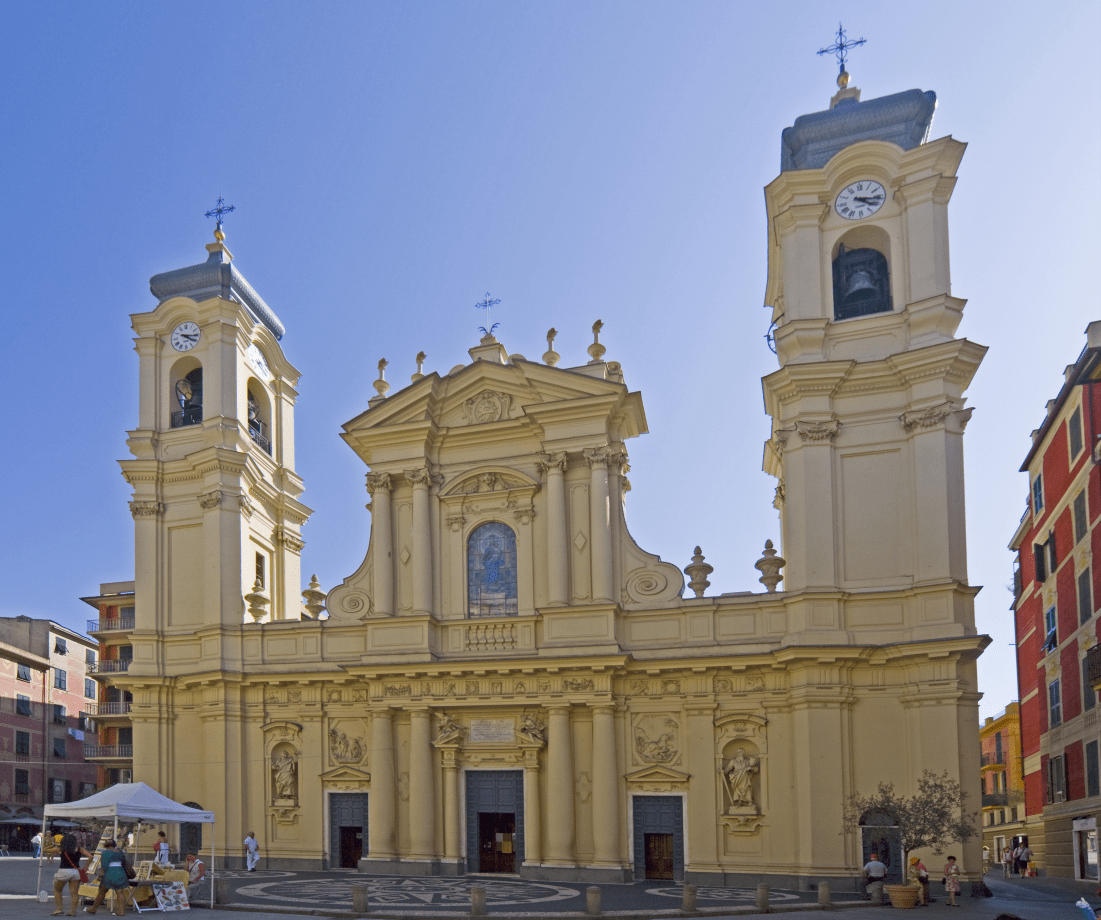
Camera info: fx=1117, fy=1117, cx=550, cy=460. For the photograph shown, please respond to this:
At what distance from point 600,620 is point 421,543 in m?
5.26

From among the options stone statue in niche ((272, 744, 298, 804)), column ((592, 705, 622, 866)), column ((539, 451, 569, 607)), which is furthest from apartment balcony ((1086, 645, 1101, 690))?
stone statue in niche ((272, 744, 298, 804))

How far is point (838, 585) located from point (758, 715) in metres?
3.54

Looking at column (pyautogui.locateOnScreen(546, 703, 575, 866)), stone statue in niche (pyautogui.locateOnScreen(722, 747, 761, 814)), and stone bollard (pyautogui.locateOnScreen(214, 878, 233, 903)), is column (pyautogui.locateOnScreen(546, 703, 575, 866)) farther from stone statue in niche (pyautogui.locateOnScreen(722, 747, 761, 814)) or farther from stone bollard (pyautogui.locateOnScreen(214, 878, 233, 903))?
stone bollard (pyautogui.locateOnScreen(214, 878, 233, 903))

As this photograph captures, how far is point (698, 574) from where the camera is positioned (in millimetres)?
27359

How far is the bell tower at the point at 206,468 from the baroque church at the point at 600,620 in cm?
11

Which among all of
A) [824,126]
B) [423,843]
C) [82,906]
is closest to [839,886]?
[423,843]

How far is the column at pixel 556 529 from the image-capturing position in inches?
1086

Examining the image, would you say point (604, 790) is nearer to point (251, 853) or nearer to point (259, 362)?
point (251, 853)

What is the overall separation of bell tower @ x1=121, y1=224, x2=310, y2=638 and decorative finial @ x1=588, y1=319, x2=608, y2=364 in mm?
10404

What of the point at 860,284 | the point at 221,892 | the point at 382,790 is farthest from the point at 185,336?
the point at 860,284

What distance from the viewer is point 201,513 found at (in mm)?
31781

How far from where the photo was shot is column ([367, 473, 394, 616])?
95.5 feet

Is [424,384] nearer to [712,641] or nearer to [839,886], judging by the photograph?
[712,641]

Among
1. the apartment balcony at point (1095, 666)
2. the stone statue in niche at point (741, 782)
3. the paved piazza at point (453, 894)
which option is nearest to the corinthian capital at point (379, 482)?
the paved piazza at point (453, 894)
